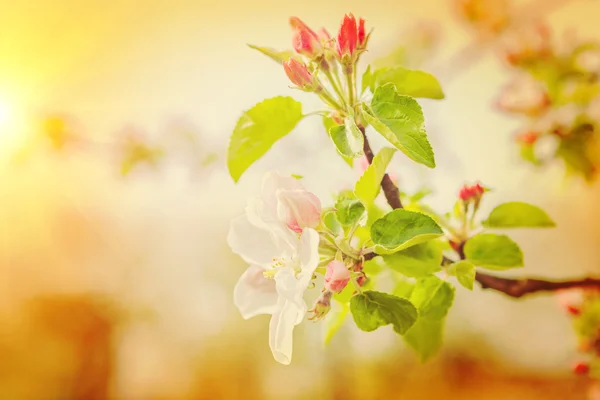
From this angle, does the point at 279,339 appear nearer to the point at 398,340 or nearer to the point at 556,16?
the point at 398,340

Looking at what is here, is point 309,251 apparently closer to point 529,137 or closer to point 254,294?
point 254,294

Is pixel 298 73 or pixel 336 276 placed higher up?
pixel 298 73

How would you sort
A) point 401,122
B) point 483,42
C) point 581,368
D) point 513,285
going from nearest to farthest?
point 401,122 < point 513,285 < point 581,368 < point 483,42

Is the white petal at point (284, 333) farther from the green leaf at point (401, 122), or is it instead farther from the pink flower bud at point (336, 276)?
the green leaf at point (401, 122)

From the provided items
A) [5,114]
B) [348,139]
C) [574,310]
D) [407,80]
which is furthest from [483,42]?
[5,114]

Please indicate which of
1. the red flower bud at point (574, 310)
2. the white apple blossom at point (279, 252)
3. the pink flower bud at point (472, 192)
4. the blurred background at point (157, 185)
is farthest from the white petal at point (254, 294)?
the blurred background at point (157, 185)

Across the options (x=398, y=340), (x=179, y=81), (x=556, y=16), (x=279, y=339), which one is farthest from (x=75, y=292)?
(x=556, y=16)
